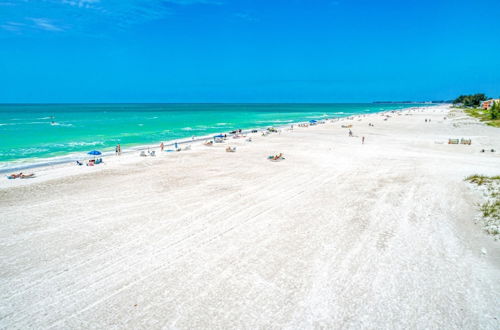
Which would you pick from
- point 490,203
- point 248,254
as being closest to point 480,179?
point 490,203

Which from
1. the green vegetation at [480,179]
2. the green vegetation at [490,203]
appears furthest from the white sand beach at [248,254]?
the green vegetation at [480,179]

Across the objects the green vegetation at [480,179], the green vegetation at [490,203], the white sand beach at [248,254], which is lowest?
the white sand beach at [248,254]

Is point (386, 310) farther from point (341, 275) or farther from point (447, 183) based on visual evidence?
point (447, 183)

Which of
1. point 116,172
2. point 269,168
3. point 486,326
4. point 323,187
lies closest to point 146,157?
point 116,172

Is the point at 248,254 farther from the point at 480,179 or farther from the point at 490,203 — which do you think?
the point at 480,179

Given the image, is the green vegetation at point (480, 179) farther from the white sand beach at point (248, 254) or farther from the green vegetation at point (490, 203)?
the white sand beach at point (248, 254)

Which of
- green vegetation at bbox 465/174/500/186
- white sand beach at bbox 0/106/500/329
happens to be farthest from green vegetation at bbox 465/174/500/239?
white sand beach at bbox 0/106/500/329
